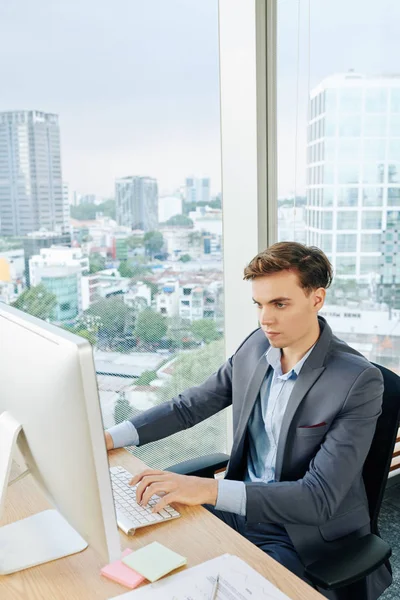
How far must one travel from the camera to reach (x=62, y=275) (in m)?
2.39

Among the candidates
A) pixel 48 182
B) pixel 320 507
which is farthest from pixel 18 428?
pixel 48 182

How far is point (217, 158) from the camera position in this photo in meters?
2.74

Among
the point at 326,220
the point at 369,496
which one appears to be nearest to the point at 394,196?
the point at 326,220

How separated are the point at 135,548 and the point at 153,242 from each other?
151cm

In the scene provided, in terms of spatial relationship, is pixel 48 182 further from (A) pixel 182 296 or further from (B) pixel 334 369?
(B) pixel 334 369

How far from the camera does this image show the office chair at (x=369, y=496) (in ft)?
4.41

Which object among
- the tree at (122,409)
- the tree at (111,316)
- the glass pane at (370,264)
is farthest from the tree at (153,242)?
the glass pane at (370,264)

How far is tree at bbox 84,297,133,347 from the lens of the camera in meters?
2.51

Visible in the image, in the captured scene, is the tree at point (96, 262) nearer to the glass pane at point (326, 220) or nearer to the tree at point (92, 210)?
the tree at point (92, 210)

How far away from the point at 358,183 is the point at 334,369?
120 cm

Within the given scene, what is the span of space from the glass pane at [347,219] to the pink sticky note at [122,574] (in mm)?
1805

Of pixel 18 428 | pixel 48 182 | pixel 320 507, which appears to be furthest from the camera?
pixel 48 182

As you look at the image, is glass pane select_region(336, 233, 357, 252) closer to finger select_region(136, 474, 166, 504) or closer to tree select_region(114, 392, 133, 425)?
tree select_region(114, 392, 133, 425)

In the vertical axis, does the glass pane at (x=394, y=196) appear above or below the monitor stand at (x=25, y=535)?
above
